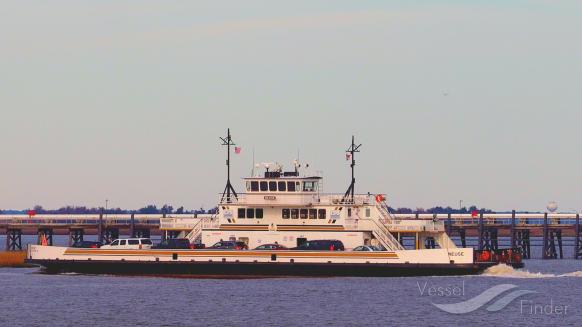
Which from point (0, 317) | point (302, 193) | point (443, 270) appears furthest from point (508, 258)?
point (0, 317)

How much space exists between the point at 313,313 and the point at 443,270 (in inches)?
722

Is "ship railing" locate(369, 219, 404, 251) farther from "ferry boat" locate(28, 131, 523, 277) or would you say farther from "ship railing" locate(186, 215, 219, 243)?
"ship railing" locate(186, 215, 219, 243)

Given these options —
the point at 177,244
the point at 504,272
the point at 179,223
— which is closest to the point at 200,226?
the point at 179,223

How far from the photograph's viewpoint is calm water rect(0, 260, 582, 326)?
5850 cm

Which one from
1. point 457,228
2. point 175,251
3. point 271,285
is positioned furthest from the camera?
point 457,228

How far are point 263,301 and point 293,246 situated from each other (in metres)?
15.1

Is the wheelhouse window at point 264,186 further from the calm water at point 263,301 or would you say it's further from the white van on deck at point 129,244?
the white van on deck at point 129,244

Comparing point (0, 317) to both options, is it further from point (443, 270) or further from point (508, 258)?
point (508, 258)

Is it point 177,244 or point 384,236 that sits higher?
point 384,236

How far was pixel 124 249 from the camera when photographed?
8069 cm

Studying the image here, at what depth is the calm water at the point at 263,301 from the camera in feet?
192

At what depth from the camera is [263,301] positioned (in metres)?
65.8

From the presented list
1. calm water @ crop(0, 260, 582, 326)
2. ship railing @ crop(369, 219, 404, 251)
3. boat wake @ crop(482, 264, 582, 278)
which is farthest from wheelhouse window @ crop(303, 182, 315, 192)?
boat wake @ crop(482, 264, 582, 278)

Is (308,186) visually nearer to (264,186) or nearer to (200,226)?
(264,186)
